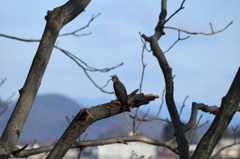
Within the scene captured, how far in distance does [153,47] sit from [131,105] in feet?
7.14

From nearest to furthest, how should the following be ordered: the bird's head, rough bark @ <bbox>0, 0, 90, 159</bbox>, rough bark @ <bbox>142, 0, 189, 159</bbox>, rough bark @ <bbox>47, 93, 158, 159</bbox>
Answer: rough bark @ <bbox>47, 93, 158, 159</bbox> < rough bark @ <bbox>0, 0, 90, 159</bbox> < the bird's head < rough bark @ <bbox>142, 0, 189, 159</bbox>

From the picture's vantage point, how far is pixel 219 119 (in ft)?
17.1

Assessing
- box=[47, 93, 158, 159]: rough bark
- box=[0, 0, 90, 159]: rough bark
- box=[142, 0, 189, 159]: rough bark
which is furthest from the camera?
box=[142, 0, 189, 159]: rough bark

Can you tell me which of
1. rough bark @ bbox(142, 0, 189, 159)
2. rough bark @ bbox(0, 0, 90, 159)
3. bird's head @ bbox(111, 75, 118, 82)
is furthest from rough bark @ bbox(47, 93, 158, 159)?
rough bark @ bbox(142, 0, 189, 159)

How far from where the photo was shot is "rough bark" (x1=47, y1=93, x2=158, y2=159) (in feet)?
16.8

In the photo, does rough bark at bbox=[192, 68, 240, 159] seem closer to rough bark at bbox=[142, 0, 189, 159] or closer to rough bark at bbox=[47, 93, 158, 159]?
rough bark at bbox=[47, 93, 158, 159]

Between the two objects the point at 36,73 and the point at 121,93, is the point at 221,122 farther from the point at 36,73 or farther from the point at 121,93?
the point at 36,73

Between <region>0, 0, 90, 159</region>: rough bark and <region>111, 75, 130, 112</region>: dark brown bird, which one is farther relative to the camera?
<region>0, 0, 90, 159</region>: rough bark

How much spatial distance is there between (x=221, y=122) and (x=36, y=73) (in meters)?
2.10

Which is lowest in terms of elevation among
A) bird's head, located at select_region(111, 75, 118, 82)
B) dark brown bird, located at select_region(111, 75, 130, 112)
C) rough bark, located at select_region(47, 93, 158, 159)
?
rough bark, located at select_region(47, 93, 158, 159)

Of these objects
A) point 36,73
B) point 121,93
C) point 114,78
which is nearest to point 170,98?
point 114,78

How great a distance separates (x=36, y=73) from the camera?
19.4ft

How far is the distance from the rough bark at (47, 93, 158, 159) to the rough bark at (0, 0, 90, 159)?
24.6 inches

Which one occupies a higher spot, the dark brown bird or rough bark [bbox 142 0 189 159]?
rough bark [bbox 142 0 189 159]
